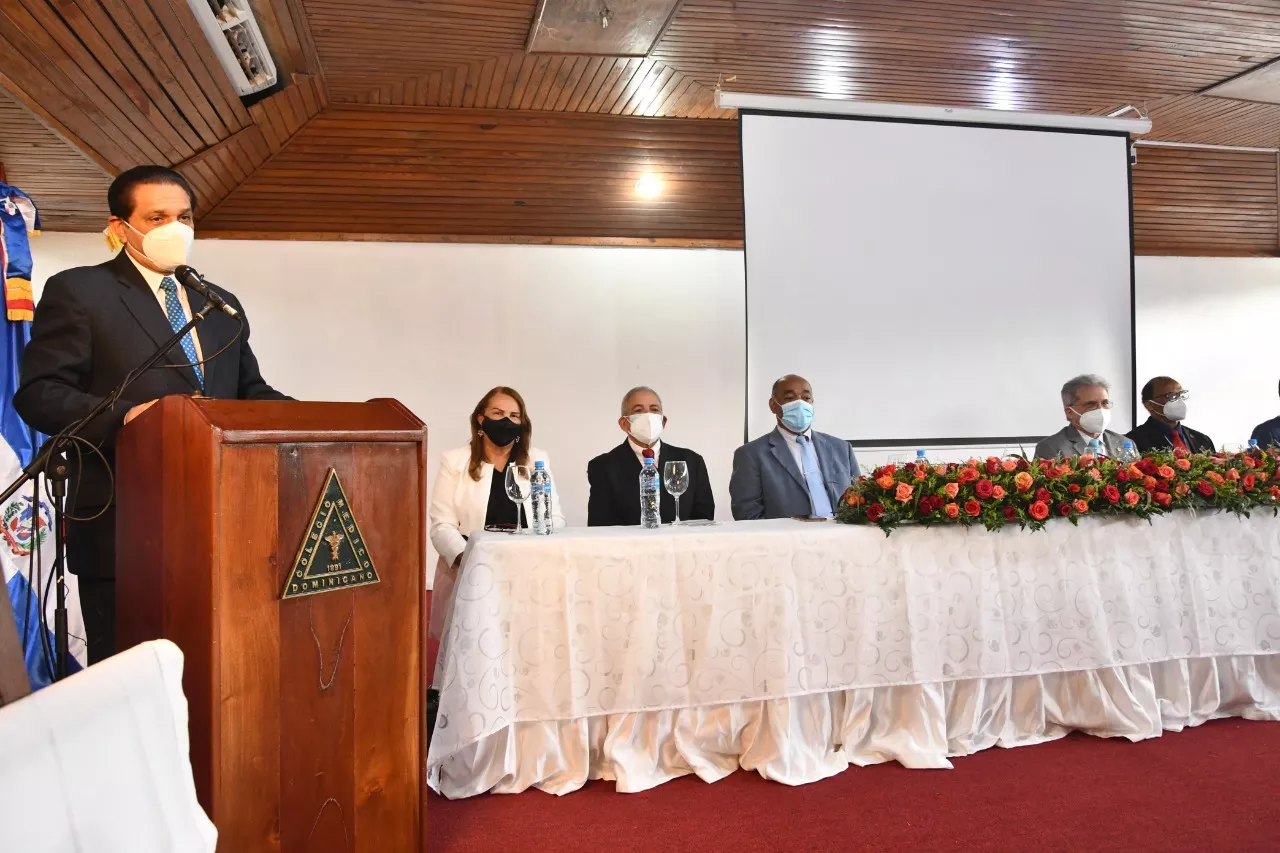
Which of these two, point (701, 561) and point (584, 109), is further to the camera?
point (584, 109)

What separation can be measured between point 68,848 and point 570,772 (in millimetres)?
1984

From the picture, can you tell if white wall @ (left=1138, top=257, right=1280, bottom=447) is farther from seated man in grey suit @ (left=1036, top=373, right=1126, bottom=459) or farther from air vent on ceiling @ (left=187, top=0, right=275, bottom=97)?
air vent on ceiling @ (left=187, top=0, right=275, bottom=97)

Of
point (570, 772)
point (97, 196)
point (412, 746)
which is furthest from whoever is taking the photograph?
point (97, 196)

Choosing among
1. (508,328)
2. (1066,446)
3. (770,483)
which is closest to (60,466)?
(770,483)

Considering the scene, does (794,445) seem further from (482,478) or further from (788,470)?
(482,478)

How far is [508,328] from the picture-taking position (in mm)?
6816

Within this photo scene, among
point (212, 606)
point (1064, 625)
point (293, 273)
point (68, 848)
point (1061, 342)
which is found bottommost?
point (1064, 625)

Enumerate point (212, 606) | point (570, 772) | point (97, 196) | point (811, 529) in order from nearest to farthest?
point (212, 606)
point (570, 772)
point (811, 529)
point (97, 196)

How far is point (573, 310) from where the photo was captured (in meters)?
6.90

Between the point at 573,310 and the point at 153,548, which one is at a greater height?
the point at 573,310

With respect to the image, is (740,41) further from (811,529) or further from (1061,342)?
(811,529)

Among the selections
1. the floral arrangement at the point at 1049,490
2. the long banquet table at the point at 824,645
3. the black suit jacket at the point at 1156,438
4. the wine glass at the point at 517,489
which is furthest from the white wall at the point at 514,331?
the floral arrangement at the point at 1049,490

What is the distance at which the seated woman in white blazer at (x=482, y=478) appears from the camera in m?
3.59

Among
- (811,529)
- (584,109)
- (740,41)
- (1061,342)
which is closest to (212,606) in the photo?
(811,529)
